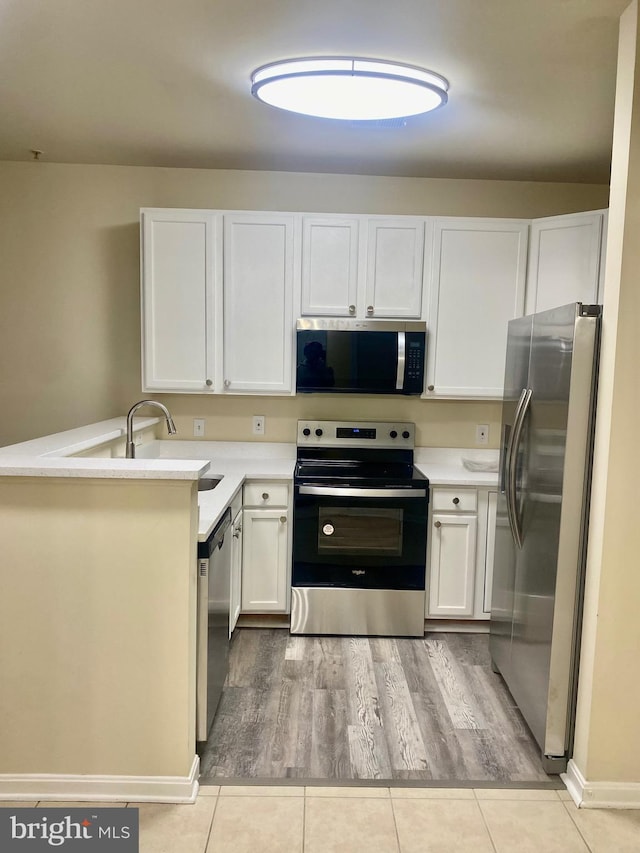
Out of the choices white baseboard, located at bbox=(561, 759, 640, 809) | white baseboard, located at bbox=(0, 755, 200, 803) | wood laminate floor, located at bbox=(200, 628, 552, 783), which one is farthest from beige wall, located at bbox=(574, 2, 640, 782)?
white baseboard, located at bbox=(0, 755, 200, 803)

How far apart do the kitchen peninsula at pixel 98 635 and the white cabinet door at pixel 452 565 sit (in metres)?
1.72

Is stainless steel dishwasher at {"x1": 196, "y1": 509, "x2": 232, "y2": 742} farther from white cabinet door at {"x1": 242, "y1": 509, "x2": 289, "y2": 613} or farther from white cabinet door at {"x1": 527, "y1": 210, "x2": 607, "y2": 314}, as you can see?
white cabinet door at {"x1": 527, "y1": 210, "x2": 607, "y2": 314}

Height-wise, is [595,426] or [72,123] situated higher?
[72,123]

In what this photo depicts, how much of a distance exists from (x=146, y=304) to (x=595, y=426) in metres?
2.43

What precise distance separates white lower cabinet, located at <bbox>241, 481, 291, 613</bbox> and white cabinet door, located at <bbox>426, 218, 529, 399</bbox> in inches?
41.8

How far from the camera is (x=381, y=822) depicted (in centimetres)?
210

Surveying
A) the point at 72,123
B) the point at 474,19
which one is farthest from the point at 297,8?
the point at 72,123

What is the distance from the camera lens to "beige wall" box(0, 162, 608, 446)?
12.7 ft

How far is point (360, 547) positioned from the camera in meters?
3.49

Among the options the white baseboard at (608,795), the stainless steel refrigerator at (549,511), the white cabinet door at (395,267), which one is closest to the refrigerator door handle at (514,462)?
the stainless steel refrigerator at (549,511)

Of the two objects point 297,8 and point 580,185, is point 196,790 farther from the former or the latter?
point 580,185

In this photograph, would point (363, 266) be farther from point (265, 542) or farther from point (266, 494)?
point (265, 542)

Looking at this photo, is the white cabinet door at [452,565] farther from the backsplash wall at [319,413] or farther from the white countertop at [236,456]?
the white countertop at [236,456]

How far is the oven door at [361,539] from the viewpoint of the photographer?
346cm
